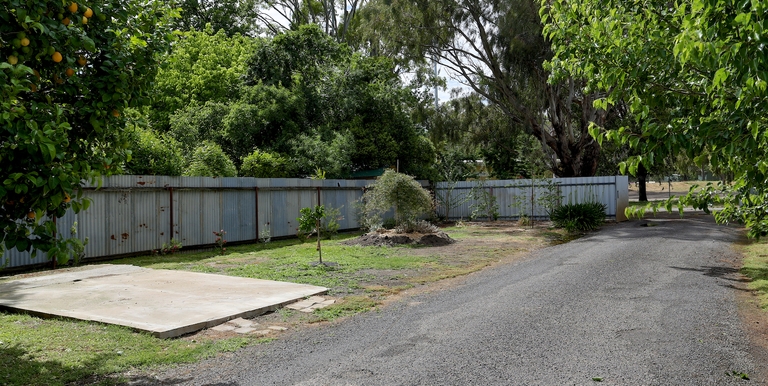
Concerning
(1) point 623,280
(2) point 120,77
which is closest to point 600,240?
(1) point 623,280

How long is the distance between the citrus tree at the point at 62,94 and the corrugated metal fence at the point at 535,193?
680 inches

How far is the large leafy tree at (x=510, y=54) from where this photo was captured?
20.3 m

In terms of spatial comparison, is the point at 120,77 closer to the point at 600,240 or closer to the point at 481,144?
the point at 600,240

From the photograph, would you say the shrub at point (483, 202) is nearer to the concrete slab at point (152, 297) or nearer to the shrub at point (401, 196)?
the shrub at point (401, 196)

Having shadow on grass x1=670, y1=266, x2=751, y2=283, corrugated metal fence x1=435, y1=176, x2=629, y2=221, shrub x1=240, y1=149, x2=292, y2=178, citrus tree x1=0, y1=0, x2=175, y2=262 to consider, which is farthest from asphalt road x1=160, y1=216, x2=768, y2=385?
corrugated metal fence x1=435, y1=176, x2=629, y2=221

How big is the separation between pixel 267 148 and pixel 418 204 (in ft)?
28.6

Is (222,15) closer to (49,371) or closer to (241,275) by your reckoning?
(241,275)

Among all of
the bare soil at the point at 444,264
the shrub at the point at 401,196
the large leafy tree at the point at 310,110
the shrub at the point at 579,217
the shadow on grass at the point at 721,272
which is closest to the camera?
the bare soil at the point at 444,264

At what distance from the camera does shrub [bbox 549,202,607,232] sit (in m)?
16.9

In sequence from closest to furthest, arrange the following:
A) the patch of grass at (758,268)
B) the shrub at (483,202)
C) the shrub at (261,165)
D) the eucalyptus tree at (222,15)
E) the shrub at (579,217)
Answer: the patch of grass at (758,268), the shrub at (579,217), the shrub at (261,165), the shrub at (483,202), the eucalyptus tree at (222,15)

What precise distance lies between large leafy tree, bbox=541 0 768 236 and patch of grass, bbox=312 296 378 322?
3678mm

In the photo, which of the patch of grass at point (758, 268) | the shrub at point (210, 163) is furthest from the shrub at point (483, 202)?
the shrub at point (210, 163)

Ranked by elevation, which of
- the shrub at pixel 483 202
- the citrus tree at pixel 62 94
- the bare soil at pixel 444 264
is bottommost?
the bare soil at pixel 444 264

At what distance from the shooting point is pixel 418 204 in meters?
14.3
